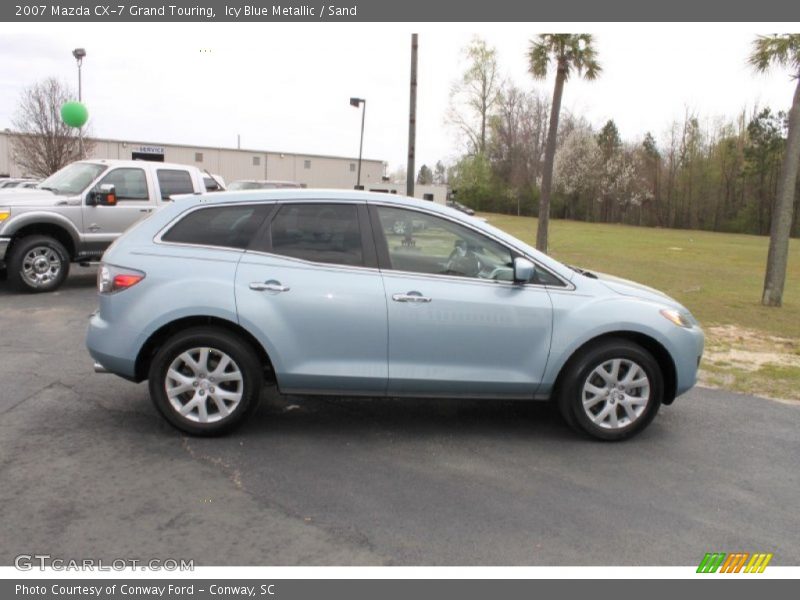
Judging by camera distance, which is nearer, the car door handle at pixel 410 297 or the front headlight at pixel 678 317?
the car door handle at pixel 410 297

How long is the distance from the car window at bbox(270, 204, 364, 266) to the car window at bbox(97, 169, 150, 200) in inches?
290

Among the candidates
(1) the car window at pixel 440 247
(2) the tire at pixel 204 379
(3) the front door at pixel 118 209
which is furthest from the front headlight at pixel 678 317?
(3) the front door at pixel 118 209

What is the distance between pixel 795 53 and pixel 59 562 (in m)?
12.6

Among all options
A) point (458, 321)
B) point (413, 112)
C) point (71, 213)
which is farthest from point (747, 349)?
point (71, 213)

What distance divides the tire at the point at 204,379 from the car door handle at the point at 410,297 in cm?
108

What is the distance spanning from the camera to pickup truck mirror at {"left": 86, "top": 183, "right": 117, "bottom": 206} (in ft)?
35.5

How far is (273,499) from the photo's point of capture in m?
3.91

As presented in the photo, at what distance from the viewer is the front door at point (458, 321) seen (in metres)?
4.73

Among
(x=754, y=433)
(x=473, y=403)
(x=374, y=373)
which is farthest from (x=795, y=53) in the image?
(x=374, y=373)

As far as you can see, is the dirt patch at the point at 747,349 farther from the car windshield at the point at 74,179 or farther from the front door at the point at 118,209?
the car windshield at the point at 74,179

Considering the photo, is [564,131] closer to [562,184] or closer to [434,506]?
[562,184]

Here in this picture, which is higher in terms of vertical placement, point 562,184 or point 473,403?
point 562,184

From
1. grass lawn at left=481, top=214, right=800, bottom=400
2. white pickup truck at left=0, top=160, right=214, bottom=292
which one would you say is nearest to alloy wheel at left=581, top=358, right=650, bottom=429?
grass lawn at left=481, top=214, right=800, bottom=400

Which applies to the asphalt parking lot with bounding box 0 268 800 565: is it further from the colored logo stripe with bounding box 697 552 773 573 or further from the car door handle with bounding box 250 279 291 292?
the car door handle with bounding box 250 279 291 292
